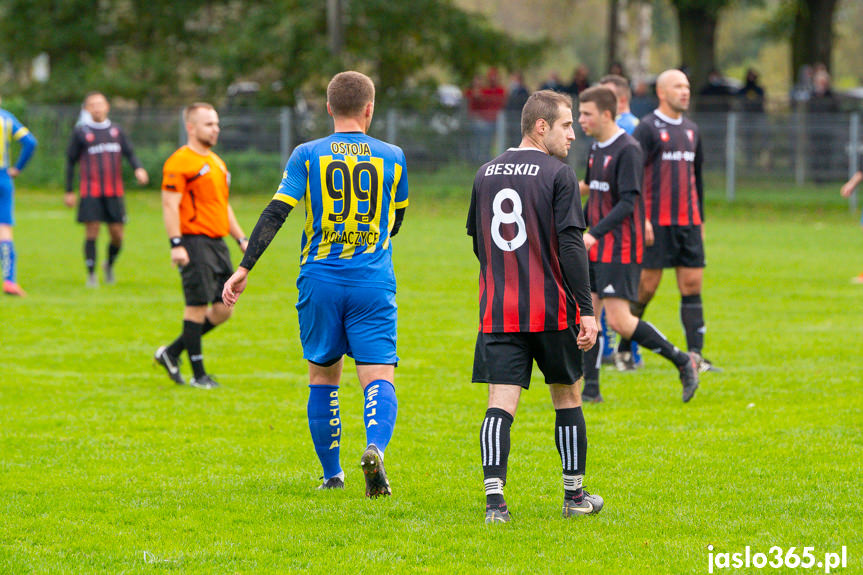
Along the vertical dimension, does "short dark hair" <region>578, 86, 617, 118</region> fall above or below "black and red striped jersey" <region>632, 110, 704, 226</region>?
above

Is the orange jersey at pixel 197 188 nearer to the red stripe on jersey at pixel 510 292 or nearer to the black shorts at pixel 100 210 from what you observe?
the red stripe on jersey at pixel 510 292

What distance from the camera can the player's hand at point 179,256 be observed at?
357 inches

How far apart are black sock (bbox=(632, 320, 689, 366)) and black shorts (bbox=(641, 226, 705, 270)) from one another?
139 cm

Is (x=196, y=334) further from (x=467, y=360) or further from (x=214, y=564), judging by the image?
(x=214, y=564)

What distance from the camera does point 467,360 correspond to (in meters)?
10.7

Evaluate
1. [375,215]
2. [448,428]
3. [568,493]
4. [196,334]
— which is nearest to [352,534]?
[568,493]

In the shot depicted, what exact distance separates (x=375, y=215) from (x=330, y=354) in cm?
74

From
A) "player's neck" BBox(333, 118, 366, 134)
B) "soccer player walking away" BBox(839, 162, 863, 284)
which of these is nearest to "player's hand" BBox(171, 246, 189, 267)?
Result: "player's neck" BBox(333, 118, 366, 134)

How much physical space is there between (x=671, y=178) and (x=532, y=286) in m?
4.55

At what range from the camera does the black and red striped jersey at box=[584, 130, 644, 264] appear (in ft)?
26.6

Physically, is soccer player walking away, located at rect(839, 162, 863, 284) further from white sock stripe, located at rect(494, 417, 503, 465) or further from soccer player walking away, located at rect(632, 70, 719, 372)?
white sock stripe, located at rect(494, 417, 503, 465)

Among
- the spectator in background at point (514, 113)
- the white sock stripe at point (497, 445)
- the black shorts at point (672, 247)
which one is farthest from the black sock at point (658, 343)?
the spectator in background at point (514, 113)

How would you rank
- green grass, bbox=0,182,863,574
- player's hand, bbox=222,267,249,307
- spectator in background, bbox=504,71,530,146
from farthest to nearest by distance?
spectator in background, bbox=504,71,530,146
player's hand, bbox=222,267,249,307
green grass, bbox=0,182,863,574

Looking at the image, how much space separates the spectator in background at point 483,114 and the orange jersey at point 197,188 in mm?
20327
